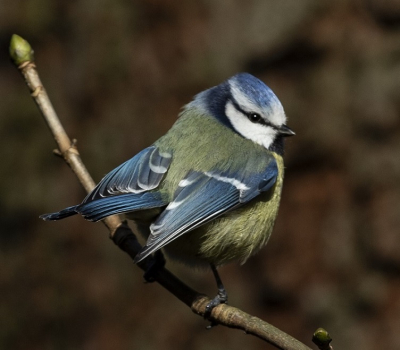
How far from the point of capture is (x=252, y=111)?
2.32 m

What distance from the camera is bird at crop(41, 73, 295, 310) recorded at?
2.00m

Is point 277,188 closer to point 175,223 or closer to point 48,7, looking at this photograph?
point 175,223

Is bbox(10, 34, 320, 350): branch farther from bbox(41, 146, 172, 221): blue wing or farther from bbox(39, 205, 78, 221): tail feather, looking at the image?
bbox(39, 205, 78, 221): tail feather

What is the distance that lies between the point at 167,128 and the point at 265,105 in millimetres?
1631

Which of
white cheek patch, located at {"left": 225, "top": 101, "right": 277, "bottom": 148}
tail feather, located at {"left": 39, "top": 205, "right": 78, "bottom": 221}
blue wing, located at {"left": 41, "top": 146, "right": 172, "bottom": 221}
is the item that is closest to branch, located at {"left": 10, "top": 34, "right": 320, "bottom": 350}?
blue wing, located at {"left": 41, "top": 146, "right": 172, "bottom": 221}

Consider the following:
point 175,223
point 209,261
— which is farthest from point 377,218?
point 175,223

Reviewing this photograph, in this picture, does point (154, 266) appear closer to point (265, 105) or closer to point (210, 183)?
point (210, 183)

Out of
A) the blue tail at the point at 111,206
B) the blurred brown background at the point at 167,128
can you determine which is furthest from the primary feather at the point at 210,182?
the blurred brown background at the point at 167,128

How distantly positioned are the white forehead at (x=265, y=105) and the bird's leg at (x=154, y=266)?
575 millimetres

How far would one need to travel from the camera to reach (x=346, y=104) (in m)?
3.55

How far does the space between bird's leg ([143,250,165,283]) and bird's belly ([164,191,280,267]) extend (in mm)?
31

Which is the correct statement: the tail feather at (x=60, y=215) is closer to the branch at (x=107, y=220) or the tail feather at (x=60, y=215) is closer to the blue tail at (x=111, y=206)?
the blue tail at (x=111, y=206)

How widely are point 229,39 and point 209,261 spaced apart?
5.94 feet

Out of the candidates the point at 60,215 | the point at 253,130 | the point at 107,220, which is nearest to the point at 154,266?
the point at 107,220
